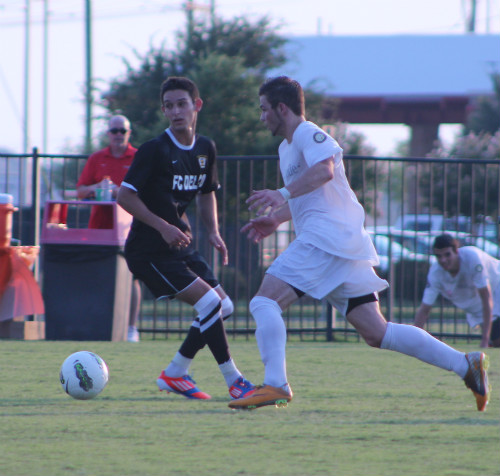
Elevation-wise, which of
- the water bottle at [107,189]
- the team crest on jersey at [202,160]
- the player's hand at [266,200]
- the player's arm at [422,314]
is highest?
the team crest on jersey at [202,160]

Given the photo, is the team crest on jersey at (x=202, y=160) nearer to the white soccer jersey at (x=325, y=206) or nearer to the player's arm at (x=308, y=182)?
the white soccer jersey at (x=325, y=206)

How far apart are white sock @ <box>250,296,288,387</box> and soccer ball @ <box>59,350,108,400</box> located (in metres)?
1.05

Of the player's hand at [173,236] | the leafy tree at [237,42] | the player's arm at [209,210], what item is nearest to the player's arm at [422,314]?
the player's arm at [209,210]

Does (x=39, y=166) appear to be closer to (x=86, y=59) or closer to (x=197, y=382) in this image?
(x=197, y=382)

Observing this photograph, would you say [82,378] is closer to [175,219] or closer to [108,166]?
[175,219]

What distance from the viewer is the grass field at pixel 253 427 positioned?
12.9 feet

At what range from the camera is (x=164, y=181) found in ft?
19.9

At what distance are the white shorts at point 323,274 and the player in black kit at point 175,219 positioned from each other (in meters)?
0.81

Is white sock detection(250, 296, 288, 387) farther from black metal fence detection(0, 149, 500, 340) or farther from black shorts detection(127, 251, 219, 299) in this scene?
black metal fence detection(0, 149, 500, 340)

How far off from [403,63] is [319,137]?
32160mm

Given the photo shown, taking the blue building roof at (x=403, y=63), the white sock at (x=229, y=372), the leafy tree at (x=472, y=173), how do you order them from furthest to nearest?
the blue building roof at (x=403, y=63), the leafy tree at (x=472, y=173), the white sock at (x=229, y=372)

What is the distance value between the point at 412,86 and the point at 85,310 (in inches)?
1048

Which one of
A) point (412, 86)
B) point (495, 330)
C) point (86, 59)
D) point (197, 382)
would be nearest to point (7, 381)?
point (197, 382)

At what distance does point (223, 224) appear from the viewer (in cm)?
1111
